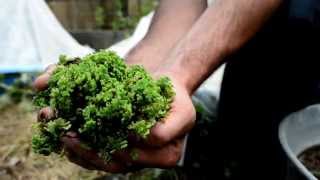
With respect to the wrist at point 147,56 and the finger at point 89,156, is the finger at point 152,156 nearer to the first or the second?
the finger at point 89,156

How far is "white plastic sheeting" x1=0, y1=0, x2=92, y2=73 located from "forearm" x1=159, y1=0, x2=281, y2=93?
1.09m

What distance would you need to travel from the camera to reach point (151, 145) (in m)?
0.96

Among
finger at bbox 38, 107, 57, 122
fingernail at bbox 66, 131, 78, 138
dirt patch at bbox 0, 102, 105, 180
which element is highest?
finger at bbox 38, 107, 57, 122

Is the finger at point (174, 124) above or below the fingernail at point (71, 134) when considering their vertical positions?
below

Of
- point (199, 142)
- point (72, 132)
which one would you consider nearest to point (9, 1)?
point (199, 142)

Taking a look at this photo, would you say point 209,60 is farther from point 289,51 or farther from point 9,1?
point 9,1

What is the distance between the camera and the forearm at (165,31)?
4.32 ft

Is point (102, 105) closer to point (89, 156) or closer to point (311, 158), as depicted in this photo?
point (89, 156)

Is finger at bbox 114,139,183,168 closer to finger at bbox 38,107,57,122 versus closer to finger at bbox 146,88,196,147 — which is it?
finger at bbox 146,88,196,147

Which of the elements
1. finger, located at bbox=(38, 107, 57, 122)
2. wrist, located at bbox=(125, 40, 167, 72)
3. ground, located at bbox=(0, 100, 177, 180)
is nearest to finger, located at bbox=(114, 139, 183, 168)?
finger, located at bbox=(38, 107, 57, 122)

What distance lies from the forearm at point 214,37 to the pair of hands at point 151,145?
126 mm

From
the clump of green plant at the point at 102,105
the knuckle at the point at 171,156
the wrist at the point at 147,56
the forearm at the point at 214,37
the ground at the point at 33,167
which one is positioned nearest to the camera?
the clump of green plant at the point at 102,105

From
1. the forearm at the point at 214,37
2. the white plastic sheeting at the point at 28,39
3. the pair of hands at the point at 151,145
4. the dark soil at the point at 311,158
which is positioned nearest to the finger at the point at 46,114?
the pair of hands at the point at 151,145

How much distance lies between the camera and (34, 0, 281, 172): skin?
97 cm
